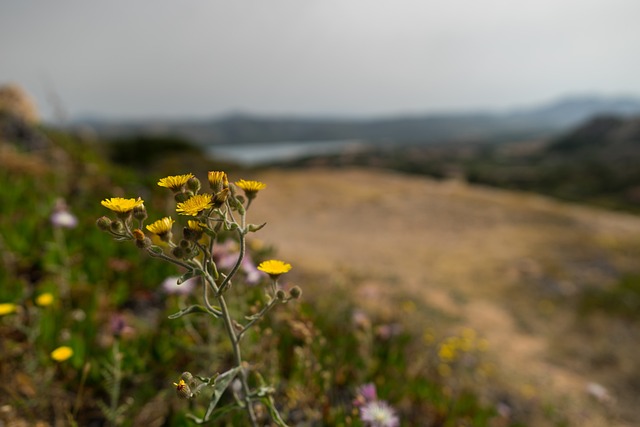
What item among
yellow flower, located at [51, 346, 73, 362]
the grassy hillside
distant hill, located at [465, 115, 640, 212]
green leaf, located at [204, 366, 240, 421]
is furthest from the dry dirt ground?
distant hill, located at [465, 115, 640, 212]

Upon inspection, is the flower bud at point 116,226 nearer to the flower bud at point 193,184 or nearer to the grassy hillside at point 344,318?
the flower bud at point 193,184

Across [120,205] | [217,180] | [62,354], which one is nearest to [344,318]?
[62,354]

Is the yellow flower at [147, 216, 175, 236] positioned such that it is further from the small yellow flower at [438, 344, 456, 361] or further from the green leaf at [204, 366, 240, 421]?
the small yellow flower at [438, 344, 456, 361]

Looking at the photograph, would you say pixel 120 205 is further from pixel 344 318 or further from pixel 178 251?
pixel 344 318

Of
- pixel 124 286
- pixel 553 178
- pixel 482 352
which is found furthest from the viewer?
pixel 553 178

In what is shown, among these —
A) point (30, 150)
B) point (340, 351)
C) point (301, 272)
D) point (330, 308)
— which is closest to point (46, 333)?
point (340, 351)

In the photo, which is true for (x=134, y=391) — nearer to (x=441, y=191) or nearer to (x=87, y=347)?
(x=87, y=347)

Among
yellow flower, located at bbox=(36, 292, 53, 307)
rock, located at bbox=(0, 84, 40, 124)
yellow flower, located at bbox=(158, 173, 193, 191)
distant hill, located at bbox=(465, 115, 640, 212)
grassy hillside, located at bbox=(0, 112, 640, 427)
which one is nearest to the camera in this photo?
yellow flower, located at bbox=(158, 173, 193, 191)
